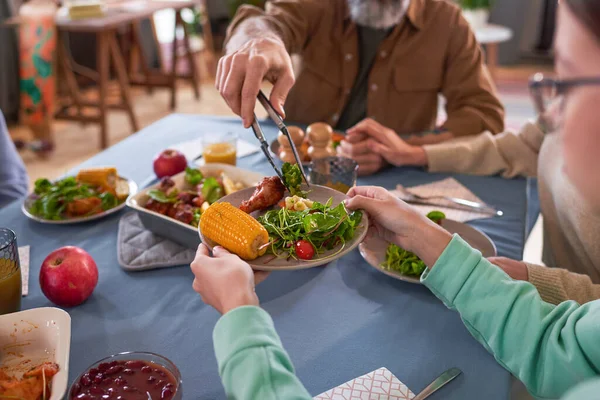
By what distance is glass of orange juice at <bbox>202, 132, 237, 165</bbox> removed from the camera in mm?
1842

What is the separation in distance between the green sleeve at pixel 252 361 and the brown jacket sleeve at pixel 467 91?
1.56m

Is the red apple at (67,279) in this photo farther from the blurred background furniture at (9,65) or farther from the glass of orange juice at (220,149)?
the blurred background furniture at (9,65)

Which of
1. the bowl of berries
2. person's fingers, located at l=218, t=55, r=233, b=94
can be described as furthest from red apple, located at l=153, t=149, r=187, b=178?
the bowl of berries

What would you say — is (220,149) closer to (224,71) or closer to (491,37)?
(224,71)

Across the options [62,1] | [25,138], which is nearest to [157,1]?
[62,1]

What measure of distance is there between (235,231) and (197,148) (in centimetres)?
108

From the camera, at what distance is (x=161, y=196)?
1.50 metres

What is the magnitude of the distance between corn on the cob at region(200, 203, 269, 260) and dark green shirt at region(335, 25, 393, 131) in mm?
1495

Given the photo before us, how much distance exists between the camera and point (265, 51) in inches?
59.5

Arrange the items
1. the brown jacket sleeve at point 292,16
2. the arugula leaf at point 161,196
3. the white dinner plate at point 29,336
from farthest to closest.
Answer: the brown jacket sleeve at point 292,16
the arugula leaf at point 161,196
the white dinner plate at point 29,336

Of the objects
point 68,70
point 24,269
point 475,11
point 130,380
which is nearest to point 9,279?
point 24,269

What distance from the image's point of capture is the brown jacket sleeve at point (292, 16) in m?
2.16

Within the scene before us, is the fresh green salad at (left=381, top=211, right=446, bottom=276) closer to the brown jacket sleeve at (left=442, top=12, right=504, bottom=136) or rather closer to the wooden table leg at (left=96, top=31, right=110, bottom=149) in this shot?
the brown jacket sleeve at (left=442, top=12, right=504, bottom=136)

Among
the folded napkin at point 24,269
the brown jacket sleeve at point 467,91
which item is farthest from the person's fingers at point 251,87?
the brown jacket sleeve at point 467,91
